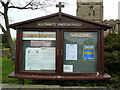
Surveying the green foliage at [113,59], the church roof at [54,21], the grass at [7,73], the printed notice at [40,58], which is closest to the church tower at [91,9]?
the grass at [7,73]

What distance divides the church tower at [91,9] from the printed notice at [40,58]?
→ 40.6 meters

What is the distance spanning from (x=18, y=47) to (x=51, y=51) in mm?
1151

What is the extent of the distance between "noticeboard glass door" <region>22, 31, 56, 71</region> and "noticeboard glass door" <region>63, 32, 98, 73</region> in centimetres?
48

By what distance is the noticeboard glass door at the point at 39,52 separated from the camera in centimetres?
613

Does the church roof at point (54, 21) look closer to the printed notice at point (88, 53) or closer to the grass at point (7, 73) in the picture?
the printed notice at point (88, 53)

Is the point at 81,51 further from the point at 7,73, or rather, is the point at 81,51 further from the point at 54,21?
the point at 7,73

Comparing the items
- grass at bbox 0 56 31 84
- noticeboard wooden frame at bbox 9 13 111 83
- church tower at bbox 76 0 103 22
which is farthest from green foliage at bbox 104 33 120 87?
church tower at bbox 76 0 103 22

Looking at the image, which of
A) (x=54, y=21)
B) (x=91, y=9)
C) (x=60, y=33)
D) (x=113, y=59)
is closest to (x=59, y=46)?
(x=60, y=33)

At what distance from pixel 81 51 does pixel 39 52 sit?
1.47 metres

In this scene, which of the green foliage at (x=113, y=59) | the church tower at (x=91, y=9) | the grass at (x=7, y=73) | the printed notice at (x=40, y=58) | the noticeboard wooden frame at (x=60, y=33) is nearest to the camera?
the noticeboard wooden frame at (x=60, y=33)

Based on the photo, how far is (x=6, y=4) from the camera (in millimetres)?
12453

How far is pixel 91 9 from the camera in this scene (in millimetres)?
46469

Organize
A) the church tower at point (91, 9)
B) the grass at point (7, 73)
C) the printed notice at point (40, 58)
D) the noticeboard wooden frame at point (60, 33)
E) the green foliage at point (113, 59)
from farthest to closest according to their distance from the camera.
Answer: the church tower at point (91, 9) < the grass at point (7, 73) < the green foliage at point (113, 59) < the printed notice at point (40, 58) < the noticeboard wooden frame at point (60, 33)

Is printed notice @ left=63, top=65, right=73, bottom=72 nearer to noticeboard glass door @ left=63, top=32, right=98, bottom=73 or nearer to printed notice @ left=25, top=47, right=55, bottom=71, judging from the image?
noticeboard glass door @ left=63, top=32, right=98, bottom=73
